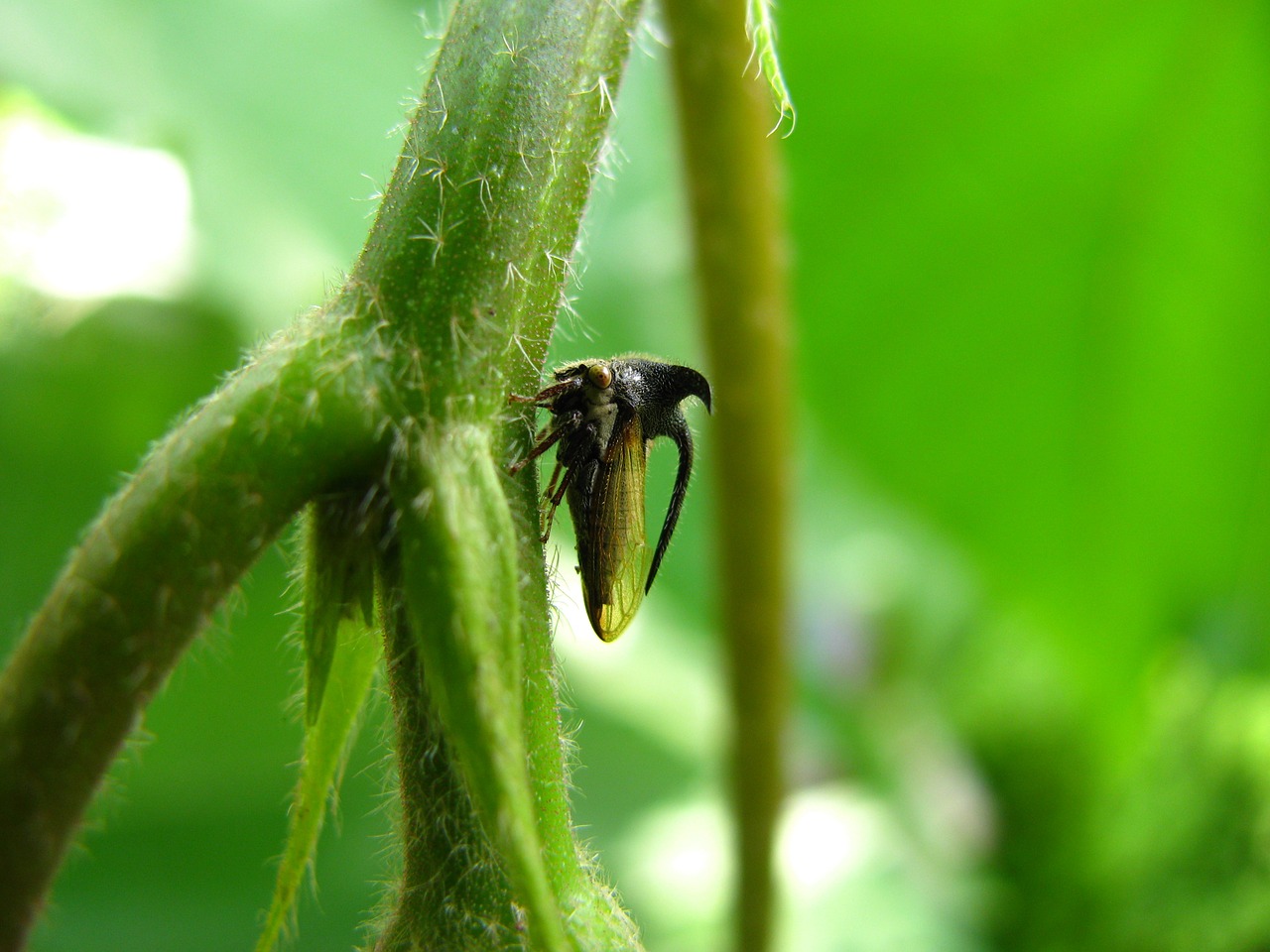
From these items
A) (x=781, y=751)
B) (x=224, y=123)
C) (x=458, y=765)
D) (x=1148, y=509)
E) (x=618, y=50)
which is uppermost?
(x=224, y=123)

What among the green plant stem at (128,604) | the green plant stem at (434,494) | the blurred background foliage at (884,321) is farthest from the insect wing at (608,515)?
the blurred background foliage at (884,321)

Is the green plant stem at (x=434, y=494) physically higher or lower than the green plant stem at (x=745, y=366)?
lower

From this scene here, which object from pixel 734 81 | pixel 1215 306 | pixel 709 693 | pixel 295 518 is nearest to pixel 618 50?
pixel 295 518

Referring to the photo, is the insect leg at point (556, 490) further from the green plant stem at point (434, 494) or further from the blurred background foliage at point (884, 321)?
the blurred background foliage at point (884, 321)

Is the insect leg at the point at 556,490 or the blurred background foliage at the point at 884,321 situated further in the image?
the blurred background foliage at the point at 884,321

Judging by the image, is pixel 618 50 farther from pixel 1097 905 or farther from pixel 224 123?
pixel 1097 905

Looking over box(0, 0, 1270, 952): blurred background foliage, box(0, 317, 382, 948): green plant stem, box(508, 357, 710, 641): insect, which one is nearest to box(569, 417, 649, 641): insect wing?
box(508, 357, 710, 641): insect
